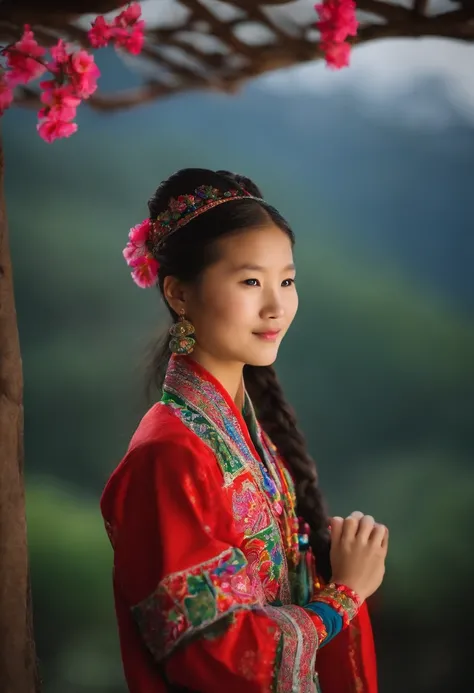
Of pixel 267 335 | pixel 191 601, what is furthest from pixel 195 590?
pixel 267 335

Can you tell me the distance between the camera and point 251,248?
5.18 feet

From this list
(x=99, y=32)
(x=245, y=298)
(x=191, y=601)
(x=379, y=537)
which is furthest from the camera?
(x=99, y=32)

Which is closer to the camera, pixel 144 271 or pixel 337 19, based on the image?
pixel 144 271

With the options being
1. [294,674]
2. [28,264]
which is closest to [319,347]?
[28,264]

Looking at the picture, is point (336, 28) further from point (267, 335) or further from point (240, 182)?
point (267, 335)

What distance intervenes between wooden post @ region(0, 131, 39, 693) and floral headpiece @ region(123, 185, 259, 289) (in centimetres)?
33

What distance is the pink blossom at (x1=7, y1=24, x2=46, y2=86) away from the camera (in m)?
1.97

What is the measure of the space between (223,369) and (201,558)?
0.40 m

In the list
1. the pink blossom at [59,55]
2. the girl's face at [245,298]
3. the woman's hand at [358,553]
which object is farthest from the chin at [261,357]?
the pink blossom at [59,55]

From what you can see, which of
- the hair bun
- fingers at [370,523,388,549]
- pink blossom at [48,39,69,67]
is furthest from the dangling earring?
pink blossom at [48,39,69,67]

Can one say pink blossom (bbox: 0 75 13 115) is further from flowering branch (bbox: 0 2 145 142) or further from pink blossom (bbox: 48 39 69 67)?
pink blossom (bbox: 48 39 69 67)

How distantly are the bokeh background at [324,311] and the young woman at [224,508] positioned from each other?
0.67 m

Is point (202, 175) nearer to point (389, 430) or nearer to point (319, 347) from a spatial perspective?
point (319, 347)

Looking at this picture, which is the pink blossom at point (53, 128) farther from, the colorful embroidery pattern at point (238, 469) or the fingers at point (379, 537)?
the fingers at point (379, 537)
